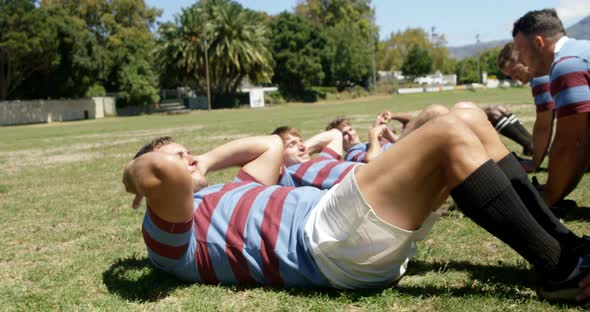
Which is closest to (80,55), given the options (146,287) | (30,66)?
(30,66)

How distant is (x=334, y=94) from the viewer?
68.7 metres

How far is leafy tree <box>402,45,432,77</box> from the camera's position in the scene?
96.2 m

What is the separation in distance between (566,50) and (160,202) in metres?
2.91

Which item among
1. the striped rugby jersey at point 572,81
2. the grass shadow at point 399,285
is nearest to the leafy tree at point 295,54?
the striped rugby jersey at point 572,81

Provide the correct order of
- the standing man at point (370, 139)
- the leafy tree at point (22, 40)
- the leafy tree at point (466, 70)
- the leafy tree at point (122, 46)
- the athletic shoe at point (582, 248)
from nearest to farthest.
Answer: the athletic shoe at point (582, 248) < the standing man at point (370, 139) < the leafy tree at point (22, 40) < the leafy tree at point (122, 46) < the leafy tree at point (466, 70)

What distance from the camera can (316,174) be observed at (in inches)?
165

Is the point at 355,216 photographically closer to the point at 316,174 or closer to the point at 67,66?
the point at 316,174

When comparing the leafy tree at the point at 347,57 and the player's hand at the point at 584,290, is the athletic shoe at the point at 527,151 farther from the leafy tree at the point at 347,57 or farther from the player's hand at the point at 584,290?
the leafy tree at the point at 347,57

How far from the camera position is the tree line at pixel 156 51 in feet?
139

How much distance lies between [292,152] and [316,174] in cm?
42

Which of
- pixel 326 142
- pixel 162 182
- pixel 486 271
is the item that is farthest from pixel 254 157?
pixel 326 142

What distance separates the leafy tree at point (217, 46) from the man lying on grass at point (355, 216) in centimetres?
5232

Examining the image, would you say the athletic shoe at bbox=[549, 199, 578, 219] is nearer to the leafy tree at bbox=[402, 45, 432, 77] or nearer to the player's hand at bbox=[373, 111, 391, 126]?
the player's hand at bbox=[373, 111, 391, 126]

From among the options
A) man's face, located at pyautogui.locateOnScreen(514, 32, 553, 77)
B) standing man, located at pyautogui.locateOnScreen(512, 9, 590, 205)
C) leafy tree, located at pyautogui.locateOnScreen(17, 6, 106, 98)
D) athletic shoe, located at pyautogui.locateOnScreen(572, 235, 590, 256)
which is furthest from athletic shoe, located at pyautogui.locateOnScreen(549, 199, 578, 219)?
leafy tree, located at pyautogui.locateOnScreen(17, 6, 106, 98)
